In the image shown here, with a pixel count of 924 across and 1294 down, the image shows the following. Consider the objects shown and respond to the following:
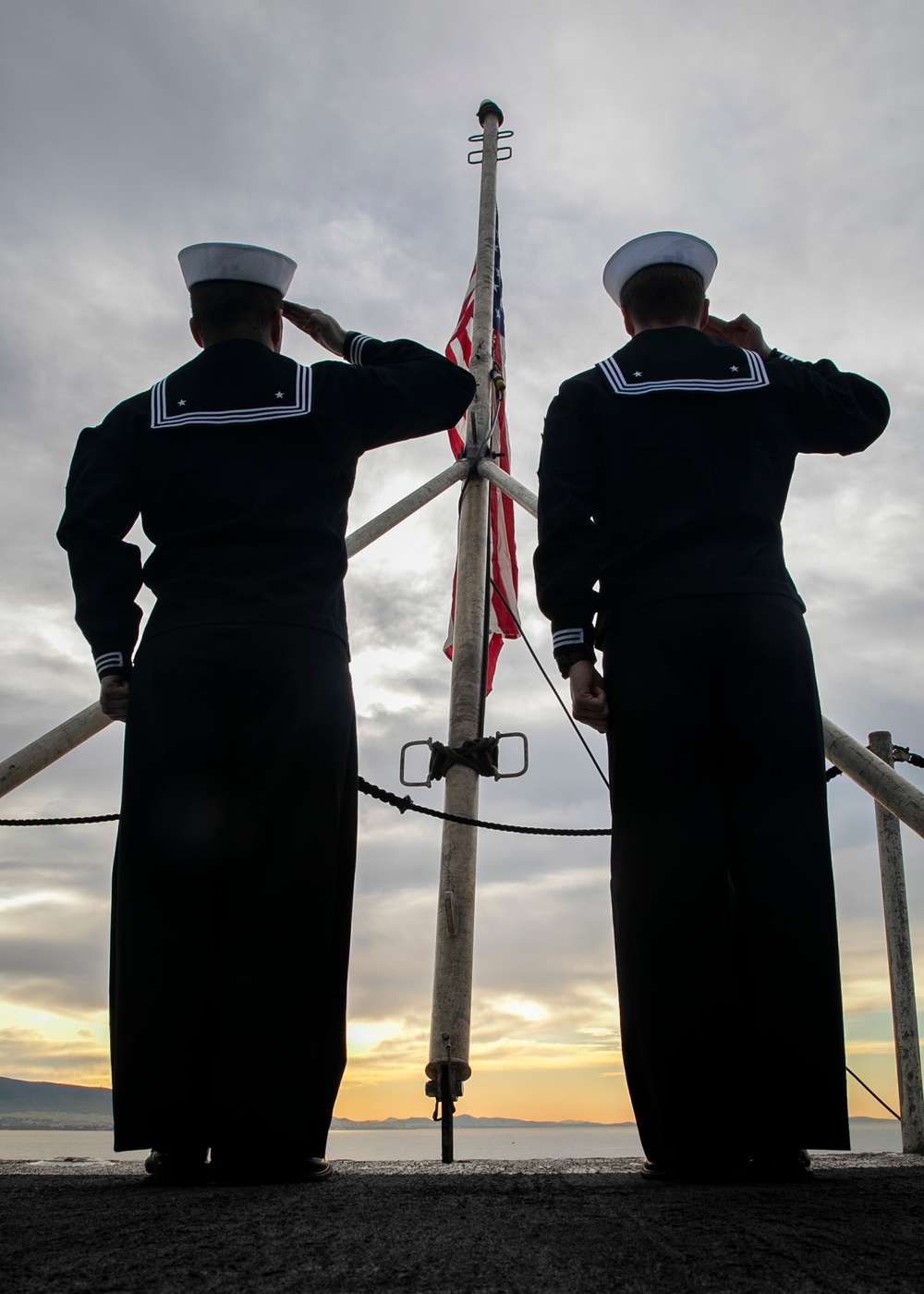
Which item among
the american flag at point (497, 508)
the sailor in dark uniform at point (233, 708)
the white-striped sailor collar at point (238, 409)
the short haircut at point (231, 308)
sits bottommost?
the sailor in dark uniform at point (233, 708)

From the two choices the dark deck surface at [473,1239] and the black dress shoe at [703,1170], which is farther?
the black dress shoe at [703,1170]

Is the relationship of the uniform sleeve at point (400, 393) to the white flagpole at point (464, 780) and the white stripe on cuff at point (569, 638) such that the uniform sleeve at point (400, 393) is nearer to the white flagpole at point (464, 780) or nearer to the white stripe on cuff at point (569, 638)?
the white stripe on cuff at point (569, 638)

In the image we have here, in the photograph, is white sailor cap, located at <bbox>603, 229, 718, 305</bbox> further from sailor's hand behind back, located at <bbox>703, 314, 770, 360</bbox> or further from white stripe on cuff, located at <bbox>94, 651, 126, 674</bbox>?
white stripe on cuff, located at <bbox>94, 651, 126, 674</bbox>

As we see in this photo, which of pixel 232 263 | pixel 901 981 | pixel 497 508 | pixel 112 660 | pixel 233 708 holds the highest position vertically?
pixel 497 508

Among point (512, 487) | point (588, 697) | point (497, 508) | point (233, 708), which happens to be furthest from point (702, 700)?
point (497, 508)

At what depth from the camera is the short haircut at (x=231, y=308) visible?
2.71 metres

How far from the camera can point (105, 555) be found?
8.34 ft

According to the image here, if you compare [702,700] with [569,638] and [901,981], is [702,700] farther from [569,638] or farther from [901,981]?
[901,981]

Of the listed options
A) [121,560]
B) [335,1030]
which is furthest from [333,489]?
[335,1030]

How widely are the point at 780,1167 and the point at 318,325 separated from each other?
231 centimetres

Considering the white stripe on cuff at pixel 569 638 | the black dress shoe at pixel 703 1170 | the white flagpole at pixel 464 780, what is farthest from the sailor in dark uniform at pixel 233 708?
the white flagpole at pixel 464 780

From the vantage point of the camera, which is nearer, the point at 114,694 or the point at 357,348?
the point at 114,694

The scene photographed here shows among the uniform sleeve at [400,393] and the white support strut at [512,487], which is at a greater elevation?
the white support strut at [512,487]

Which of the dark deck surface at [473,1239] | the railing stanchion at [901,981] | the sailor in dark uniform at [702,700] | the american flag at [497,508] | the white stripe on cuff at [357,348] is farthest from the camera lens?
the american flag at [497,508]
